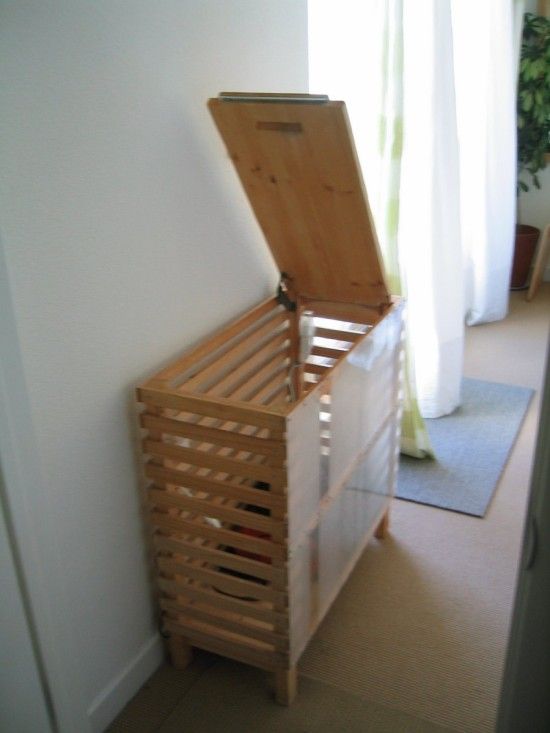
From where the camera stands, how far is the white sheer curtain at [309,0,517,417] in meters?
2.14

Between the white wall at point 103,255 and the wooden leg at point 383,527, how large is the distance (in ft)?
2.62

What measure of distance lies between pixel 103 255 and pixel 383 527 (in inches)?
50.4

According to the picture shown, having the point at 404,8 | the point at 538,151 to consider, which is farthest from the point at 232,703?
the point at 538,151

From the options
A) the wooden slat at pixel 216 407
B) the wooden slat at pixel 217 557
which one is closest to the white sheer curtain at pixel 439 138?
the wooden slat at pixel 216 407

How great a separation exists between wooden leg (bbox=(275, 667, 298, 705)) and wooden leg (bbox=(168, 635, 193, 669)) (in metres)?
0.24

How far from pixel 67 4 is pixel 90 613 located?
115 cm

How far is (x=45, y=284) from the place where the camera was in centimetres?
115

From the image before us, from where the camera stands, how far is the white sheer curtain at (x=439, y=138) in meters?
2.14

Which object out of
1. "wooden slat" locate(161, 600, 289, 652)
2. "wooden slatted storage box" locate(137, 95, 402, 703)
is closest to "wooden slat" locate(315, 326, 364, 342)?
"wooden slatted storage box" locate(137, 95, 402, 703)

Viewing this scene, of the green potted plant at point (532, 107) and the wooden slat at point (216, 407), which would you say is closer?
the wooden slat at point (216, 407)

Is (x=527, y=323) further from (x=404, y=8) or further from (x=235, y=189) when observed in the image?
(x=235, y=189)

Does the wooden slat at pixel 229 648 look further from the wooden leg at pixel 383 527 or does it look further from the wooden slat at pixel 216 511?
the wooden leg at pixel 383 527

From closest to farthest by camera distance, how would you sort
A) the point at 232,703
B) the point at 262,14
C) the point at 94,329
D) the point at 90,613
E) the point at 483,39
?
the point at 94,329 → the point at 90,613 → the point at 232,703 → the point at 262,14 → the point at 483,39

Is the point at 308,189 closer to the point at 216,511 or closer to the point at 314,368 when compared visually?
the point at 314,368
